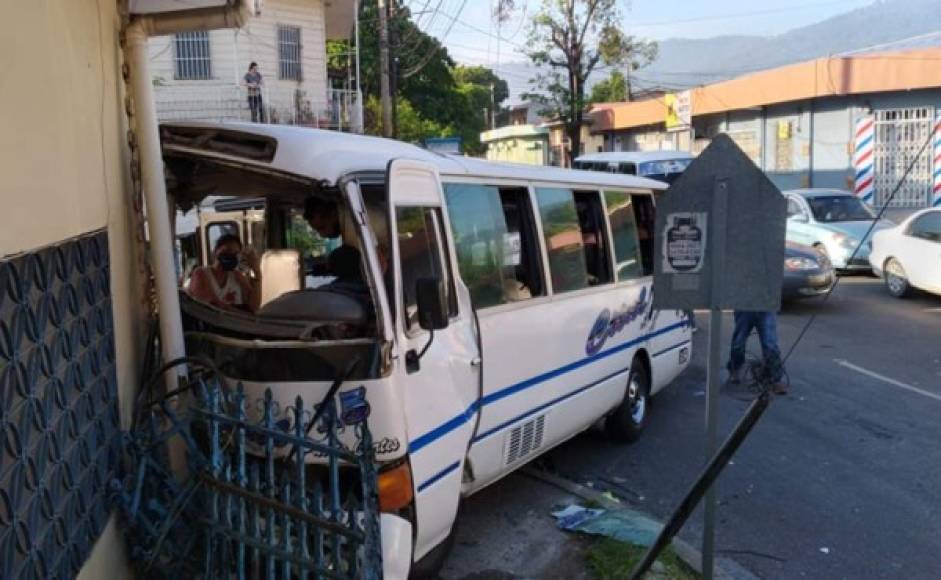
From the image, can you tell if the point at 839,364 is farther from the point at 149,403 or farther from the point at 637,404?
the point at 149,403

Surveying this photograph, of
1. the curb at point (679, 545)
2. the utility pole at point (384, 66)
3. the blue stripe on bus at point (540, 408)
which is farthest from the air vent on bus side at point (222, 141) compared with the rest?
the utility pole at point (384, 66)

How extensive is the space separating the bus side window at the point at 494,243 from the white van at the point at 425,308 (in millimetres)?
13

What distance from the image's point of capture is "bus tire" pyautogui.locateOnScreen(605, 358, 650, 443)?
659 cm

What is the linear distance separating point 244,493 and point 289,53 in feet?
65.5

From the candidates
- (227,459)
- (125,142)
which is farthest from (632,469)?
(125,142)

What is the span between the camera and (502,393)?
4.61m

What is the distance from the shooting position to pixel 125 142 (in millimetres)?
3697

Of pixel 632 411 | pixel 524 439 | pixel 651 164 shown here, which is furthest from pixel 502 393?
pixel 651 164

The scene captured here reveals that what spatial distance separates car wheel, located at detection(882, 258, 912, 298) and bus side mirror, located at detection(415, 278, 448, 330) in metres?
11.4

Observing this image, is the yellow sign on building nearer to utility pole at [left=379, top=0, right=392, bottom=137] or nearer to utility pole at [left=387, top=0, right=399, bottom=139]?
utility pole at [left=387, top=0, right=399, bottom=139]

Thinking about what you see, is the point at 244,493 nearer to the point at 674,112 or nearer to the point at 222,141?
the point at 222,141

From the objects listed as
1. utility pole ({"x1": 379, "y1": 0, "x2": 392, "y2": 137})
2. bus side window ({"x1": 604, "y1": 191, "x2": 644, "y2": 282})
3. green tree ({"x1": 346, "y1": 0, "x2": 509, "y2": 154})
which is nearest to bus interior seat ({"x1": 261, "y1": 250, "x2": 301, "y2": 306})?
bus side window ({"x1": 604, "y1": 191, "x2": 644, "y2": 282})

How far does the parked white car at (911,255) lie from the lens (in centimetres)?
1216

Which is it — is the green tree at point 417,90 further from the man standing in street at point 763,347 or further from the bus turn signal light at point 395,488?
the bus turn signal light at point 395,488
